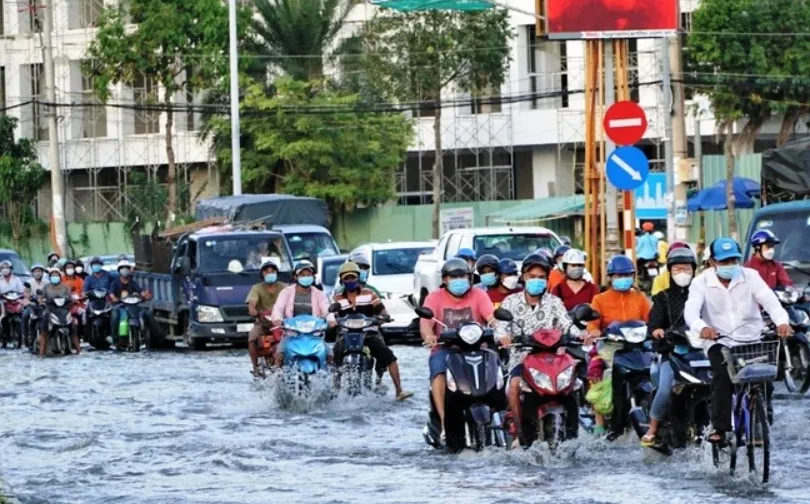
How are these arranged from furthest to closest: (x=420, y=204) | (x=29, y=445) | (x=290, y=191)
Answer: (x=420, y=204), (x=290, y=191), (x=29, y=445)

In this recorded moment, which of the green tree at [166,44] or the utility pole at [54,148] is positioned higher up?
the green tree at [166,44]

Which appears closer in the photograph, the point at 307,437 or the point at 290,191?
the point at 307,437

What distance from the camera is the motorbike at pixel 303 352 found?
2069 cm

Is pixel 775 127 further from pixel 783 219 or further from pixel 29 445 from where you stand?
pixel 29 445

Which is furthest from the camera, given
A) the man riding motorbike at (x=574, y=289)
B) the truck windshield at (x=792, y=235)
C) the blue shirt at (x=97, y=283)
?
the blue shirt at (x=97, y=283)

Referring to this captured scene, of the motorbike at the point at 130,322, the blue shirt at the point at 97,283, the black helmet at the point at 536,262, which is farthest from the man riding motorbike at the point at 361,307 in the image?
the blue shirt at the point at 97,283

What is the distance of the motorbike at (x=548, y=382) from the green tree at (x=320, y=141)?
43244 mm

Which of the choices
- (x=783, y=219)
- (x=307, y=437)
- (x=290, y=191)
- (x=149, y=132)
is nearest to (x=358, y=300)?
(x=307, y=437)

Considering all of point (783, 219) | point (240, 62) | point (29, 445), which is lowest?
point (29, 445)

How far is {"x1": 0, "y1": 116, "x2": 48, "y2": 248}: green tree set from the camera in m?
65.8

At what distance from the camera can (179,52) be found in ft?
197

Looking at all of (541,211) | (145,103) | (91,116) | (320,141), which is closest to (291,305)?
(320,141)

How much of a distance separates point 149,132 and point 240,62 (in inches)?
483

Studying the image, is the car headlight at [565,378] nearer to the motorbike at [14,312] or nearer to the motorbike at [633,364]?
the motorbike at [633,364]
